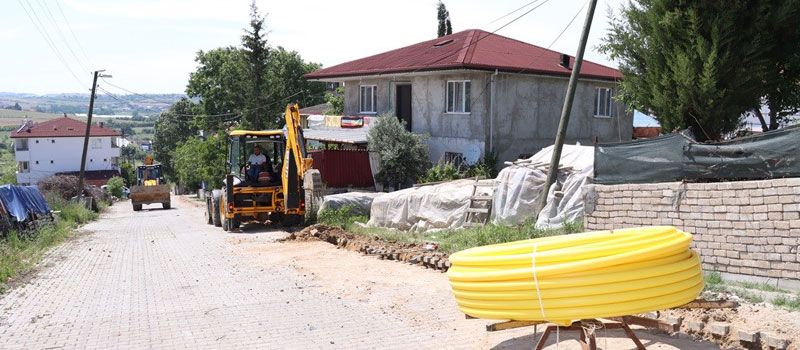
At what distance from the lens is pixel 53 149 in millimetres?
88938

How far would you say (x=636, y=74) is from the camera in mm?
16828

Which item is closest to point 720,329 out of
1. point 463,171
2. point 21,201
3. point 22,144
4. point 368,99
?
point 463,171

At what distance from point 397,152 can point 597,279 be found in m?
19.9

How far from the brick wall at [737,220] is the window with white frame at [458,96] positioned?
48.8 ft

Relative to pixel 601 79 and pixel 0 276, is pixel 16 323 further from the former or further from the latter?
pixel 601 79

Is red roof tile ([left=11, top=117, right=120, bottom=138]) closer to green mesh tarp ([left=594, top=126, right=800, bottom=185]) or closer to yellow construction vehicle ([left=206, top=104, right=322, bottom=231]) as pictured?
yellow construction vehicle ([left=206, top=104, right=322, bottom=231])

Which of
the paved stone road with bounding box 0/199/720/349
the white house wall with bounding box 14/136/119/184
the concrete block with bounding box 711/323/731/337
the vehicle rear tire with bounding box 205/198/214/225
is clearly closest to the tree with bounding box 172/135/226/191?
the vehicle rear tire with bounding box 205/198/214/225

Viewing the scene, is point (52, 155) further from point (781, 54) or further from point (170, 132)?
point (781, 54)

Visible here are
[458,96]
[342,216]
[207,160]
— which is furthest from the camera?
[207,160]

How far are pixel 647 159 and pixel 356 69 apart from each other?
838 inches

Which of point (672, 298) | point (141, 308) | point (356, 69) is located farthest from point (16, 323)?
point (356, 69)

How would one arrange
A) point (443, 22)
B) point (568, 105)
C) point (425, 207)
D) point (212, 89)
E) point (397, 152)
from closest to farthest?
point (568, 105)
point (425, 207)
point (397, 152)
point (443, 22)
point (212, 89)

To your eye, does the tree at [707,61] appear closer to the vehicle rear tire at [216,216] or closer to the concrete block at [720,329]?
the concrete block at [720,329]

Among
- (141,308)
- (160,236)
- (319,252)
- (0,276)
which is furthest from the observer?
(160,236)
